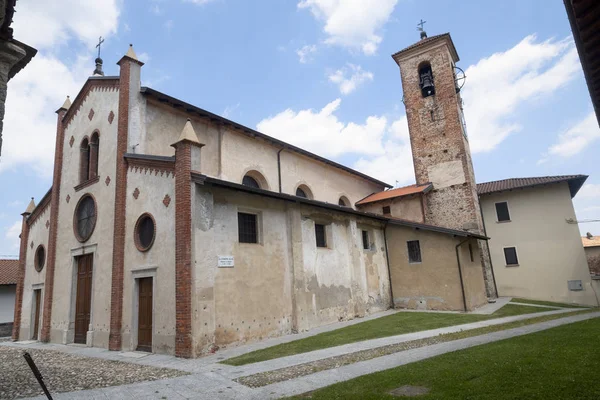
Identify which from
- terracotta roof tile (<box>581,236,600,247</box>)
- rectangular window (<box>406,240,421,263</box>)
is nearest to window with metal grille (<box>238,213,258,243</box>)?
rectangular window (<box>406,240,421,263</box>)

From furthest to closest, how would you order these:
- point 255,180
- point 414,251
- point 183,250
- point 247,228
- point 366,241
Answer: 1. point 414,251
2. point 366,241
3. point 255,180
4. point 247,228
5. point 183,250

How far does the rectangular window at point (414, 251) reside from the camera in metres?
18.9

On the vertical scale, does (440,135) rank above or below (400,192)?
above

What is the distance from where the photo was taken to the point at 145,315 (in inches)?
467

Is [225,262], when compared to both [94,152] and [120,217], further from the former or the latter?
[94,152]

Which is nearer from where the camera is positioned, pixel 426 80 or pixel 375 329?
pixel 375 329

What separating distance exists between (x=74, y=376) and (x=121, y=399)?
275 cm

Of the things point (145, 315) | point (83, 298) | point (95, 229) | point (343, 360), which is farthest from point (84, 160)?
point (343, 360)

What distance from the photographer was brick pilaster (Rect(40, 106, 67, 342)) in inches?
613

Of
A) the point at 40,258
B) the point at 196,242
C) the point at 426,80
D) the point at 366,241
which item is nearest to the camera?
the point at 196,242

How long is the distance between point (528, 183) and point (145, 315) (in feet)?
73.4

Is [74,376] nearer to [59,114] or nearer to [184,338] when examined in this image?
[184,338]

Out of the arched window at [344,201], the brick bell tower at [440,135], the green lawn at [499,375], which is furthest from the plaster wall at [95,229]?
the brick bell tower at [440,135]

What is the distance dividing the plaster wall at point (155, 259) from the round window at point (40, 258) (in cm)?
739
